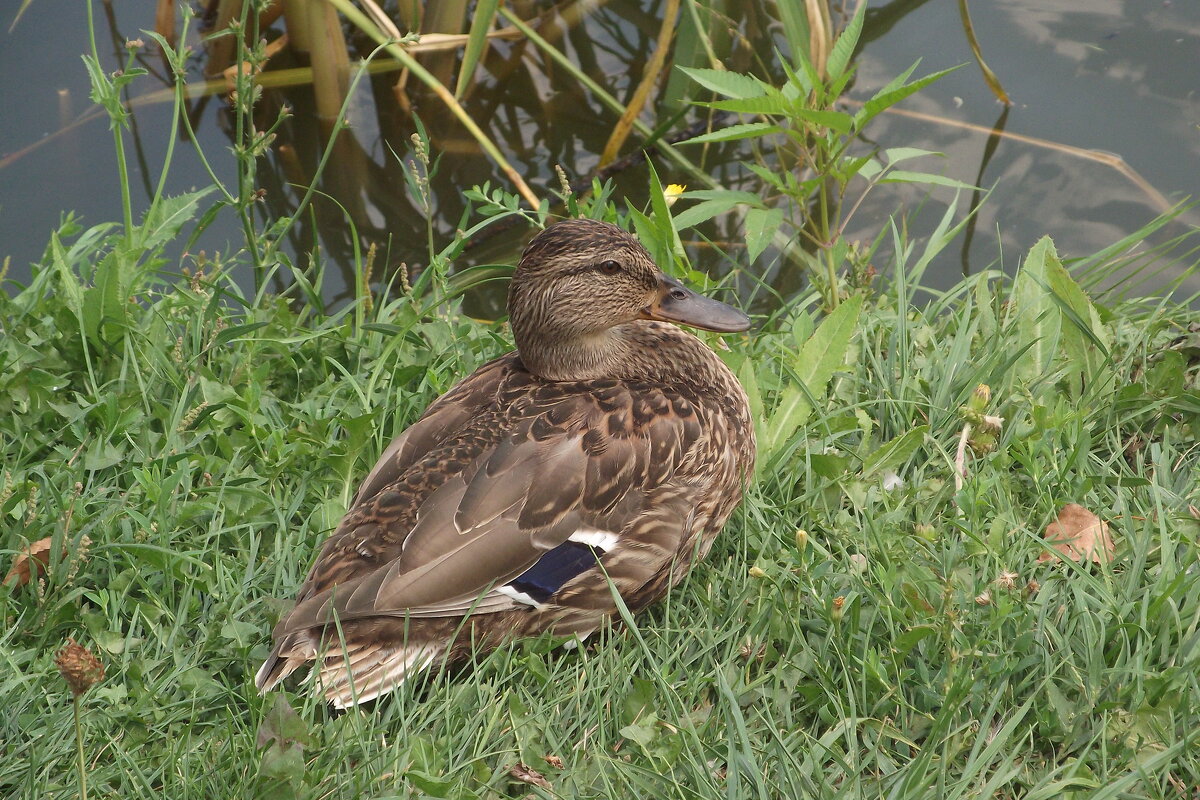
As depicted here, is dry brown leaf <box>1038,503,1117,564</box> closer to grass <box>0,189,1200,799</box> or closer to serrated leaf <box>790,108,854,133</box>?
grass <box>0,189,1200,799</box>

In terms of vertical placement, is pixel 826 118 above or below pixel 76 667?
above

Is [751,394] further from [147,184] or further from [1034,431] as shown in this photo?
[147,184]

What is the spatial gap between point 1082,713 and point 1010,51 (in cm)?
394

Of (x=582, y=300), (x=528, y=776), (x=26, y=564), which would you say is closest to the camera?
(x=528, y=776)

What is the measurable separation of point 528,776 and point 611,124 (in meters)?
3.69

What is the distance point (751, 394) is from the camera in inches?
132

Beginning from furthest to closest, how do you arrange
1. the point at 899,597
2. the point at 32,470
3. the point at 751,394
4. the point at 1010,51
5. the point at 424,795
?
1. the point at 1010,51
2. the point at 751,394
3. the point at 32,470
4. the point at 899,597
5. the point at 424,795

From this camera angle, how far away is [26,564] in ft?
9.52

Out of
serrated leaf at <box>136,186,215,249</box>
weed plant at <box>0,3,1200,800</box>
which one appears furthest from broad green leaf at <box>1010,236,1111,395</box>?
serrated leaf at <box>136,186,215,249</box>

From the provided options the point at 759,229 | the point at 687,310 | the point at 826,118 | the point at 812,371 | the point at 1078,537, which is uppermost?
the point at 826,118

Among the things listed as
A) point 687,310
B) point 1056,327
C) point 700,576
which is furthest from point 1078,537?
point 687,310

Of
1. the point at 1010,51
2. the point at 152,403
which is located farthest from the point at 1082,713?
the point at 1010,51

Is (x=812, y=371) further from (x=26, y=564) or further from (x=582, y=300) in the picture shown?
(x=26, y=564)

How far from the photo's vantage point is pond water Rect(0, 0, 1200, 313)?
195 inches
